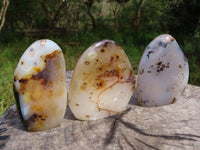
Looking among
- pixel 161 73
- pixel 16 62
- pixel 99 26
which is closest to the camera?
pixel 161 73

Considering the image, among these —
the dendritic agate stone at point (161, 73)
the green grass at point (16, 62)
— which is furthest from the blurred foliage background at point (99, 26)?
the dendritic agate stone at point (161, 73)

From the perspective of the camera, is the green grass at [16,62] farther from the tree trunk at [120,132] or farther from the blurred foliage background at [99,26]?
the tree trunk at [120,132]

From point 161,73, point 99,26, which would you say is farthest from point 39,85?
point 99,26

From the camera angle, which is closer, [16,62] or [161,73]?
[161,73]

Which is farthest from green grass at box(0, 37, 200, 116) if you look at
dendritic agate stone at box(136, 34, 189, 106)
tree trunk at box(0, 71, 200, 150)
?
dendritic agate stone at box(136, 34, 189, 106)

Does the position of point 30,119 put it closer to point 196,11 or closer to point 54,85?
point 54,85

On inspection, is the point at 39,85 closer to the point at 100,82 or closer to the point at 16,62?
the point at 100,82
